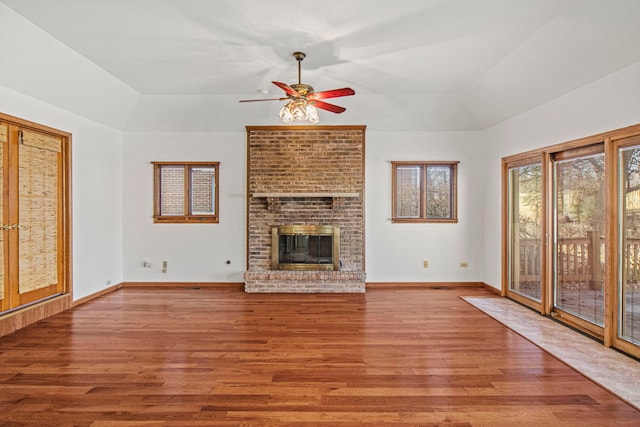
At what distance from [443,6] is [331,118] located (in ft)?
9.19

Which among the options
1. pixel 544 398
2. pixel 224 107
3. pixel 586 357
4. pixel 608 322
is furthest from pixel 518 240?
pixel 224 107

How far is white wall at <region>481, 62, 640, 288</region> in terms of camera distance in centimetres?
299

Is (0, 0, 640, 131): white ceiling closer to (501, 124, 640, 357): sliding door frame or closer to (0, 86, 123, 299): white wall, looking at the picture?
(501, 124, 640, 357): sliding door frame

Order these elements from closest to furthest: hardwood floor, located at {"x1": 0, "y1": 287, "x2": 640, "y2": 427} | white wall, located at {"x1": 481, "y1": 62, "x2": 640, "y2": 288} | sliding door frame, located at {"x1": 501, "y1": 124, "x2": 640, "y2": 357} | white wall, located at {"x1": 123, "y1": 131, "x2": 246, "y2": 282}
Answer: hardwood floor, located at {"x1": 0, "y1": 287, "x2": 640, "y2": 427}
white wall, located at {"x1": 481, "y1": 62, "x2": 640, "y2": 288}
sliding door frame, located at {"x1": 501, "y1": 124, "x2": 640, "y2": 357}
white wall, located at {"x1": 123, "y1": 131, "x2": 246, "y2": 282}

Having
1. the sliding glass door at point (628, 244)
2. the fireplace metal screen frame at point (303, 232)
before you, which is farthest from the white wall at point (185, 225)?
the sliding glass door at point (628, 244)

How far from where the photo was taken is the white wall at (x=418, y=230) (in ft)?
18.5

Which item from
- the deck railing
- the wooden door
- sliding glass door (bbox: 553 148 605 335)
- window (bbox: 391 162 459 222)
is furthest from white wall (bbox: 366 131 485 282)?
the wooden door

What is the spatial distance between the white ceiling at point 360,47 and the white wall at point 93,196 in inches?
33.2

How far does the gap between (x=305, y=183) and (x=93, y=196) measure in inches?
122

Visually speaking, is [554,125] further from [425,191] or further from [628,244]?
[425,191]

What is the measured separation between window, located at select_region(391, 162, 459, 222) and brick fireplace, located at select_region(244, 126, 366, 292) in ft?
2.26

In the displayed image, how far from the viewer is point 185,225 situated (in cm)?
565

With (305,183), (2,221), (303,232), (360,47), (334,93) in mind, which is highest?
(360,47)

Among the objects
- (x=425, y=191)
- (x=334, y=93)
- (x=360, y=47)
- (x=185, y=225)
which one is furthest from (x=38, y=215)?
(x=425, y=191)
